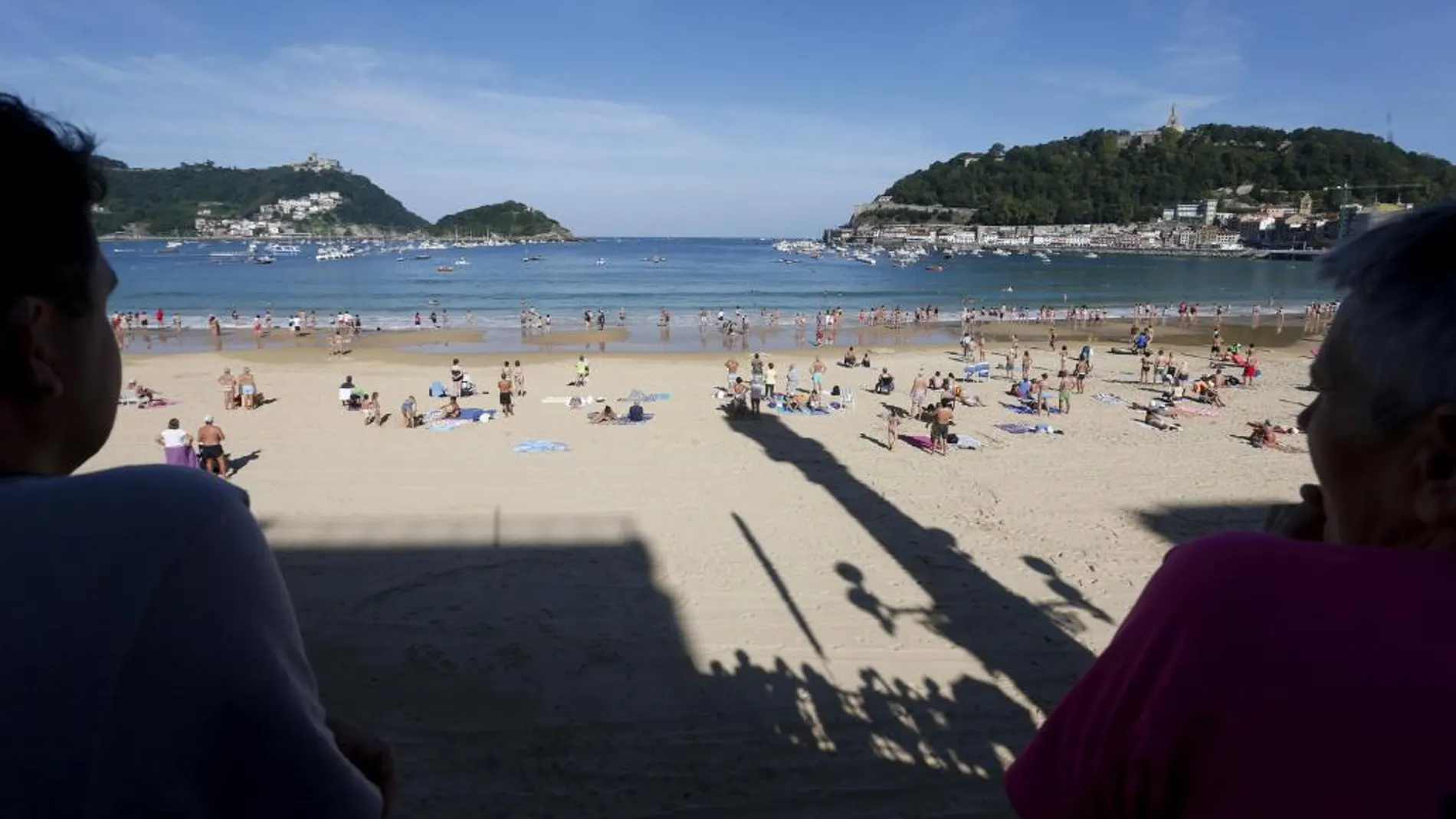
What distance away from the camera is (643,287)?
223ft

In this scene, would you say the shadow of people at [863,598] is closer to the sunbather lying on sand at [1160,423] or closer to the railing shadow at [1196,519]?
the railing shadow at [1196,519]

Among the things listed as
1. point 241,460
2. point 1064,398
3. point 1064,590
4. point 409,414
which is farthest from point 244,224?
point 1064,590

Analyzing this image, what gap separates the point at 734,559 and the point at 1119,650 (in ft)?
28.0

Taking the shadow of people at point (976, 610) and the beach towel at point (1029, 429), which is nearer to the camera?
the shadow of people at point (976, 610)

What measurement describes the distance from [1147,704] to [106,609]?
1155mm

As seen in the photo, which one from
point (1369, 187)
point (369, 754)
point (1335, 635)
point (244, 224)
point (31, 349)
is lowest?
point (369, 754)

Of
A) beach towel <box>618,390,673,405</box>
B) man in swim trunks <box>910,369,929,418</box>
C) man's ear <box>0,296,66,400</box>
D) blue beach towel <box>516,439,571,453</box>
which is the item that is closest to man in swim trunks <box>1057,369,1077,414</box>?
man in swim trunks <box>910,369,929,418</box>

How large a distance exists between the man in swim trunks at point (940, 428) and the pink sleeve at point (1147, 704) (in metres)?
13.5

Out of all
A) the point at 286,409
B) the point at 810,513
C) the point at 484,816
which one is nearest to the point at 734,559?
the point at 810,513

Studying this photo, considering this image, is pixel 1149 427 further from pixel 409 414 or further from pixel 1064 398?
pixel 409 414

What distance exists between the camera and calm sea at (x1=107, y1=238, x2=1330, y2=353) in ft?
157

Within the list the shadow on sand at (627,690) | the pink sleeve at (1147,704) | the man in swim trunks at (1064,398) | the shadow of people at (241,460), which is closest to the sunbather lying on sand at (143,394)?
the shadow of people at (241,460)

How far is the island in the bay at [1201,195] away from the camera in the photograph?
5276 inches

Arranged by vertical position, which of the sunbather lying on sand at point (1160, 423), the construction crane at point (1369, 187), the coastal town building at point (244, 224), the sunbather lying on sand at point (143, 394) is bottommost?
the sunbather lying on sand at point (1160, 423)
